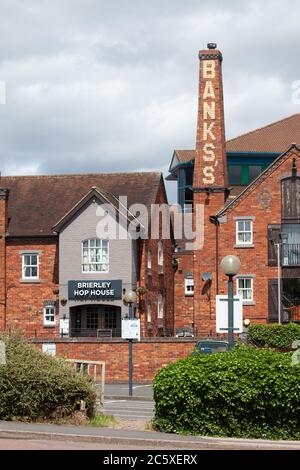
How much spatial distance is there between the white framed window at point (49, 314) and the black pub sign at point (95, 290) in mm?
2056

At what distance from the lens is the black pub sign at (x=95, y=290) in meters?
51.0

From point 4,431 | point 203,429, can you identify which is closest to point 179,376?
point 203,429

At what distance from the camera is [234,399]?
17.7 meters

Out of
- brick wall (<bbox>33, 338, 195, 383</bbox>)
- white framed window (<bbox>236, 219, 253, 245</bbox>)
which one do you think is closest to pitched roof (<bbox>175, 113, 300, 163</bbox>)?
white framed window (<bbox>236, 219, 253, 245</bbox>)

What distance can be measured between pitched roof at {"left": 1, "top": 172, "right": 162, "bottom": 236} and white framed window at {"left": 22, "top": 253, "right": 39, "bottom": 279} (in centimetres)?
122

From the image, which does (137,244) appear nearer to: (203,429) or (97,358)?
(97,358)

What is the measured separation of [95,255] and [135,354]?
1182 centimetres

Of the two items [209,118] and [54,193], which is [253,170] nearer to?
[209,118]

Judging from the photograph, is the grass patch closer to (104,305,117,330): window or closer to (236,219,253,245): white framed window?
(104,305,117,330): window

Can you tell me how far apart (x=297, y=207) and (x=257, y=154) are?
2108 centimetres

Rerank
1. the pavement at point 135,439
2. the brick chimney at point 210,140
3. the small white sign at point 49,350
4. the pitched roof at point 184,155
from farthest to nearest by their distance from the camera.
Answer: the pitched roof at point 184,155
the brick chimney at point 210,140
the small white sign at point 49,350
the pavement at point 135,439

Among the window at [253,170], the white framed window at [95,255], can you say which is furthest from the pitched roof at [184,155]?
the white framed window at [95,255]

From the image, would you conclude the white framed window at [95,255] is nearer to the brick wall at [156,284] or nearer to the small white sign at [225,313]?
the brick wall at [156,284]

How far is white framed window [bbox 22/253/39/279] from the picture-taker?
5344 cm
